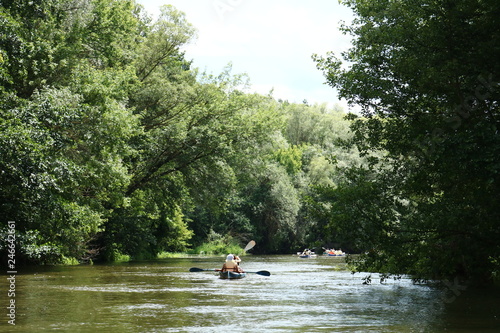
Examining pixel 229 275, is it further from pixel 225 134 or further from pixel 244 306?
pixel 225 134

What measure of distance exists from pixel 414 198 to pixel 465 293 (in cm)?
303

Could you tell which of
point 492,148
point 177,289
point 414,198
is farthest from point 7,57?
point 492,148

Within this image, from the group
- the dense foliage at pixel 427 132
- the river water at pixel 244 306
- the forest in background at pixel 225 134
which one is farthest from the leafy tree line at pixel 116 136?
the river water at pixel 244 306

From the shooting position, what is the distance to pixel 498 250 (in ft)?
47.6

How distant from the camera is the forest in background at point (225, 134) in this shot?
1380 centimetres

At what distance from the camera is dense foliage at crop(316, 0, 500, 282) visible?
13.1m

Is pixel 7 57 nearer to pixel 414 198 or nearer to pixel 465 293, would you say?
pixel 414 198

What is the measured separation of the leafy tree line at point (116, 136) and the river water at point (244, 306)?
3271 millimetres

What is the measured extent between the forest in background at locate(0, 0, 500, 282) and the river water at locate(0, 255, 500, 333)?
1.21 metres

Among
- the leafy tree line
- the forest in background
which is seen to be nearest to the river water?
the forest in background

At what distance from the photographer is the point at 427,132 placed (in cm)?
1476

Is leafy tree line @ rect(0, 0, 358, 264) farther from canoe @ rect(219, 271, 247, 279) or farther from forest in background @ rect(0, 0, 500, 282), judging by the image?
canoe @ rect(219, 271, 247, 279)

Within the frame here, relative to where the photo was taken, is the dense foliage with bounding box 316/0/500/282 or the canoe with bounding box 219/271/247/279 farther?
the canoe with bounding box 219/271/247/279

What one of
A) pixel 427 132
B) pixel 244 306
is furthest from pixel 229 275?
pixel 427 132
